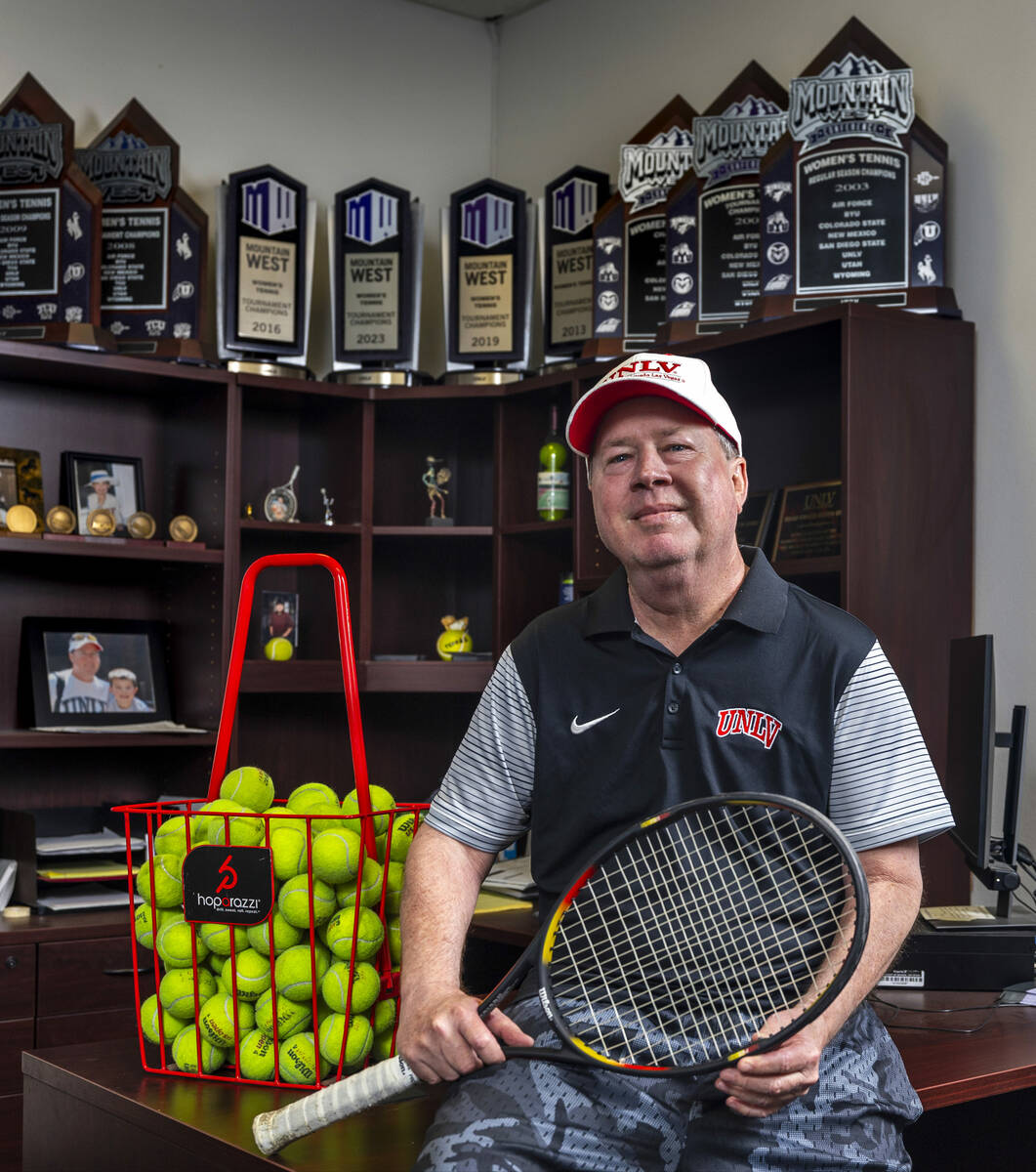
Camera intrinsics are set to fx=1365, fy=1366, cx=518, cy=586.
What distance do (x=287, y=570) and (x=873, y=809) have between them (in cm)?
233

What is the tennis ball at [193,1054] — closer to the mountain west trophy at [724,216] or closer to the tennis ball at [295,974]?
the tennis ball at [295,974]

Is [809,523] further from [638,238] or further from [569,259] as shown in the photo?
[569,259]

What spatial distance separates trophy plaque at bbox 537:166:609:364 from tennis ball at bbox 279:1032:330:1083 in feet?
6.87

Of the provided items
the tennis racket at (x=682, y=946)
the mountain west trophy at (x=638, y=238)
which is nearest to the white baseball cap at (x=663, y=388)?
the tennis racket at (x=682, y=946)

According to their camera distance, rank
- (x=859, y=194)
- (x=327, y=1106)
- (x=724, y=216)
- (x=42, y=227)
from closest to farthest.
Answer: (x=327, y=1106), (x=859, y=194), (x=724, y=216), (x=42, y=227)

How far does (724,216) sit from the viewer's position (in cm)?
274

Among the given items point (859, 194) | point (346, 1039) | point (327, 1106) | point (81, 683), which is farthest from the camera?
point (81, 683)

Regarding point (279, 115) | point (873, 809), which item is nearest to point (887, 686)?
point (873, 809)

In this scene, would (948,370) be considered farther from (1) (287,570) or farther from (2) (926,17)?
(1) (287,570)

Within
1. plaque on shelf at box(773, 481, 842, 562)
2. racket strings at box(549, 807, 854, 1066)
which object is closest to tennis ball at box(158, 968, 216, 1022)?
racket strings at box(549, 807, 854, 1066)

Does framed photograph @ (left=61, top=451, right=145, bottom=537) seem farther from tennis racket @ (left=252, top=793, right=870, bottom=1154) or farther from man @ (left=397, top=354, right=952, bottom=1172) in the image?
tennis racket @ (left=252, top=793, right=870, bottom=1154)

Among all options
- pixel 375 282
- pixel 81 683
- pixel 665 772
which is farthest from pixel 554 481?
pixel 665 772

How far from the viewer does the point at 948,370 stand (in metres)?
2.54

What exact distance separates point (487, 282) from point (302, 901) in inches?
87.3
